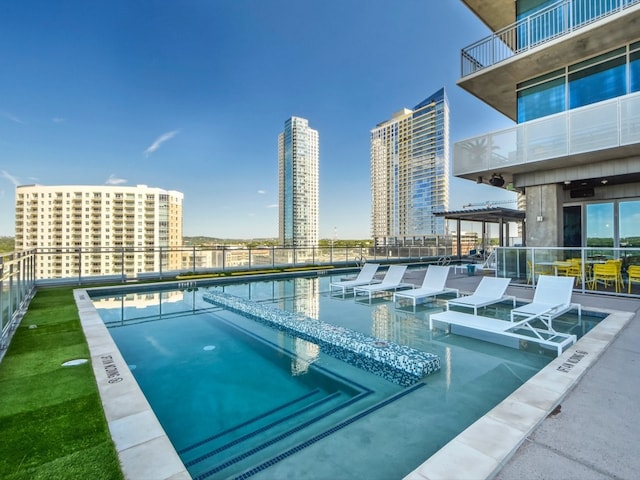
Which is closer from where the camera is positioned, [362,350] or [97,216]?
[362,350]

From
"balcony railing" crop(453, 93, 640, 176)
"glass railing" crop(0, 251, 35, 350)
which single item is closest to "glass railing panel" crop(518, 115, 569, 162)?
"balcony railing" crop(453, 93, 640, 176)

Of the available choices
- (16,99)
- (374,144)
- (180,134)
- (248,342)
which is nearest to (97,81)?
(16,99)

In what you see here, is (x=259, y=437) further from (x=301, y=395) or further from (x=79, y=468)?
(x=79, y=468)

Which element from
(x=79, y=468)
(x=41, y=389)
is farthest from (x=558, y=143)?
(x=41, y=389)

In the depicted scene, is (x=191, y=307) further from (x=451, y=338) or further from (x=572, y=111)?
(x=572, y=111)

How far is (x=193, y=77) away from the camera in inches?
742

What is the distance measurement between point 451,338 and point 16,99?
27105mm

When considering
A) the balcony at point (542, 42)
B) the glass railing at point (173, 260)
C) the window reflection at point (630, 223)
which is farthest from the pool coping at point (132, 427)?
the window reflection at point (630, 223)

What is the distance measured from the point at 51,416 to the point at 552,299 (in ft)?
25.1

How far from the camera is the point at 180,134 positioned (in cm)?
2641

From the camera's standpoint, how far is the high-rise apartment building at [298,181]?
65375 mm

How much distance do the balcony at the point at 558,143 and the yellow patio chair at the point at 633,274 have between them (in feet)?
9.14

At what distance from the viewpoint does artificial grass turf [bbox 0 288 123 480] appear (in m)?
2.00

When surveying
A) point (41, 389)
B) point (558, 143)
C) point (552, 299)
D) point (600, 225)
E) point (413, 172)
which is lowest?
point (41, 389)
